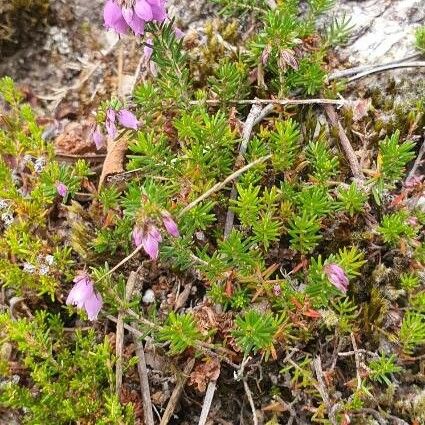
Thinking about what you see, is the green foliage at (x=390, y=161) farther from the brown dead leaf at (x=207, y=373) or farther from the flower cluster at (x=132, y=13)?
the flower cluster at (x=132, y=13)

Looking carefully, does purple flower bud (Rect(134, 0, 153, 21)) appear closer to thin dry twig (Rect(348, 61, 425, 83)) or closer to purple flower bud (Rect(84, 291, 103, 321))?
purple flower bud (Rect(84, 291, 103, 321))

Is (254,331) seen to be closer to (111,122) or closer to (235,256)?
(235,256)

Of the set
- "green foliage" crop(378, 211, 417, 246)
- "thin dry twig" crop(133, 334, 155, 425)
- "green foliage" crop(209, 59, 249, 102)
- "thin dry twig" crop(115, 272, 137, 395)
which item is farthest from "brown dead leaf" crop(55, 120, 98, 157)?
"green foliage" crop(378, 211, 417, 246)

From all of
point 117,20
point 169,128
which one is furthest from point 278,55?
point 117,20

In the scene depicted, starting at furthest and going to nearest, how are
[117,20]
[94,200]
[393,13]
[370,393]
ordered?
[393,13] < [94,200] < [370,393] < [117,20]

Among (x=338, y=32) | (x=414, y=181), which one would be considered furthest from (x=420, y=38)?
(x=414, y=181)

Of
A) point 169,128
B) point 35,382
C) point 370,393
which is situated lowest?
point 35,382

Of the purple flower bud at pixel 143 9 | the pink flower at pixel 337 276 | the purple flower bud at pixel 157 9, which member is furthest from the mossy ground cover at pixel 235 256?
the purple flower bud at pixel 143 9

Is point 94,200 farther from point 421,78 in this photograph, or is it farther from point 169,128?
point 421,78
